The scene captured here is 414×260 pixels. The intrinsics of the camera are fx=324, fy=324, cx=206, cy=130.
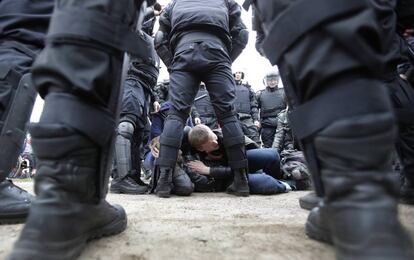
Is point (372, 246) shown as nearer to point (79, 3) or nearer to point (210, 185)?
point (79, 3)

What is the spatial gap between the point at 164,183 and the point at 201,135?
0.50m

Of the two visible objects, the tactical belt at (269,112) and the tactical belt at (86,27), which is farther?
the tactical belt at (269,112)

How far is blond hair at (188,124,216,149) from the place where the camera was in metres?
2.59

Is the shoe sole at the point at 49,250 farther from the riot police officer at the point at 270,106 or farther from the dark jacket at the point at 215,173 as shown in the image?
the riot police officer at the point at 270,106

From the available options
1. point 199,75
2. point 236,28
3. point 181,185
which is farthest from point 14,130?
point 236,28

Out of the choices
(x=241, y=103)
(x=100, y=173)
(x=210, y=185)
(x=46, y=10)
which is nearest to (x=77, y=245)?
(x=100, y=173)

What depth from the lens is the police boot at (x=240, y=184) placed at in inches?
94.6

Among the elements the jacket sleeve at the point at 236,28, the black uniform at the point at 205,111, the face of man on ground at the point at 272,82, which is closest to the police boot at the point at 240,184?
the jacket sleeve at the point at 236,28

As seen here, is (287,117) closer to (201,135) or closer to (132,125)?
(201,135)

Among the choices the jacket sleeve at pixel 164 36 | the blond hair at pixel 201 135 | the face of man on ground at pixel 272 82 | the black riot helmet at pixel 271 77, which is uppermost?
the black riot helmet at pixel 271 77

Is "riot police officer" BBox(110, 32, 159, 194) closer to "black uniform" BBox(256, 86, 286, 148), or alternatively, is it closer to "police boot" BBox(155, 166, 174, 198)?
"police boot" BBox(155, 166, 174, 198)

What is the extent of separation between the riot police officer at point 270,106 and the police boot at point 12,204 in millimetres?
4395

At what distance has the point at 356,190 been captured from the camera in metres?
0.53

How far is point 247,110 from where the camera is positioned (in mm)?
5062
